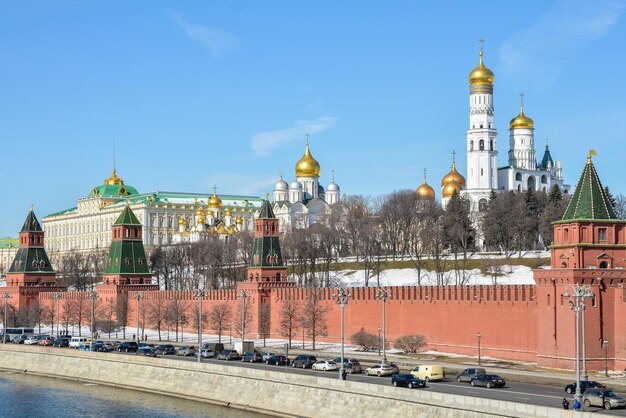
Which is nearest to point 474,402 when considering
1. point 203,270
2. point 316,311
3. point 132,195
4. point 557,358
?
point 557,358

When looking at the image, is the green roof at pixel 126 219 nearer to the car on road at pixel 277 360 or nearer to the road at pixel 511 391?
the car on road at pixel 277 360

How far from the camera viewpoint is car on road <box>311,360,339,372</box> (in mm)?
51000

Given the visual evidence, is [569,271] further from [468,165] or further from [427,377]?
[468,165]

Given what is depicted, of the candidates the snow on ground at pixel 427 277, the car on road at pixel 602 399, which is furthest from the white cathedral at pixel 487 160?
the car on road at pixel 602 399

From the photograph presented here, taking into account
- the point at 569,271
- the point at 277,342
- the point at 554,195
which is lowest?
the point at 277,342

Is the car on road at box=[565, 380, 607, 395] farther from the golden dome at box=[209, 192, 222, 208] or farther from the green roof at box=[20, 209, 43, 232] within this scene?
the golden dome at box=[209, 192, 222, 208]

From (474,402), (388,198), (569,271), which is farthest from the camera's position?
(388,198)

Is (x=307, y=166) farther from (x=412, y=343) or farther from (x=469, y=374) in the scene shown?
(x=469, y=374)

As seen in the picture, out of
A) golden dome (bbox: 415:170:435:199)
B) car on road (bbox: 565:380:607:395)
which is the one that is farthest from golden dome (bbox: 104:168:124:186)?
car on road (bbox: 565:380:607:395)

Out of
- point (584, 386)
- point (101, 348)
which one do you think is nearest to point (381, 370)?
point (584, 386)

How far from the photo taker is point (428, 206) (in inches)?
4427

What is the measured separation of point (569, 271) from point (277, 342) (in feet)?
85.7

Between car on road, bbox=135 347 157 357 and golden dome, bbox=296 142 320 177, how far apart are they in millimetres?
92103

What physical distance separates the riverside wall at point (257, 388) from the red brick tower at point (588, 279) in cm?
1346
